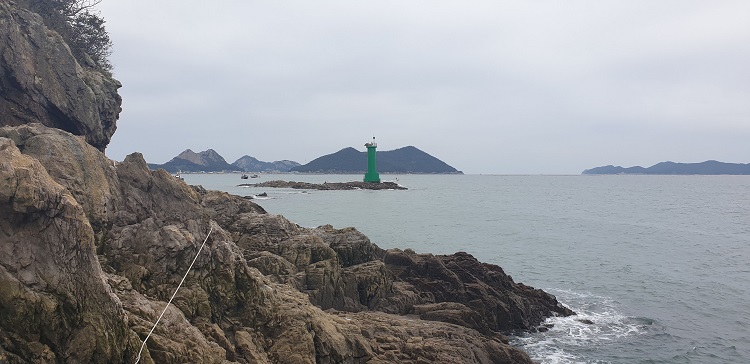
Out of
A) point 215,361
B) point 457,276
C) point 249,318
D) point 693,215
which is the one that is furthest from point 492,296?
point 693,215

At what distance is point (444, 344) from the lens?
46.6 feet

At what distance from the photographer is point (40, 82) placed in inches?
946

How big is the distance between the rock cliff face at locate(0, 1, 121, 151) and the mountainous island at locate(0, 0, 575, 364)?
0.07 meters

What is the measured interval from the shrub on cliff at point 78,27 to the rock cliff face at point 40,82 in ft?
15.9

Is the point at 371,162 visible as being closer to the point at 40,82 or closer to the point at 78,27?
the point at 78,27

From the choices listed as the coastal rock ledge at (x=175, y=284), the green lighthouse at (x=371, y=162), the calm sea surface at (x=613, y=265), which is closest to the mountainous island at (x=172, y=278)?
the coastal rock ledge at (x=175, y=284)

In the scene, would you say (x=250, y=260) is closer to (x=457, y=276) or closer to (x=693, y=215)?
(x=457, y=276)

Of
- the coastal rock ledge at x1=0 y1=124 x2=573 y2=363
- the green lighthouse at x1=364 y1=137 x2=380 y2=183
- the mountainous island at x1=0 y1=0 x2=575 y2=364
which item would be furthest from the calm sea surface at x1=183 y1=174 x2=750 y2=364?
the green lighthouse at x1=364 y1=137 x2=380 y2=183

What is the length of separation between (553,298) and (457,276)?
16.8 ft

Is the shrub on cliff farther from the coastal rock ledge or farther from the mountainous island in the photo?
the coastal rock ledge

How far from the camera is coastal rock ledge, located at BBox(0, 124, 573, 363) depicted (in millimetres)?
7613

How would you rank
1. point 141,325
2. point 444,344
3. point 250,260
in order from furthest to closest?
point 250,260
point 444,344
point 141,325

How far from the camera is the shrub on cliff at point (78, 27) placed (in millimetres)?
31078

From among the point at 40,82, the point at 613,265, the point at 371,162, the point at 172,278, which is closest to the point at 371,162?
→ the point at 371,162
